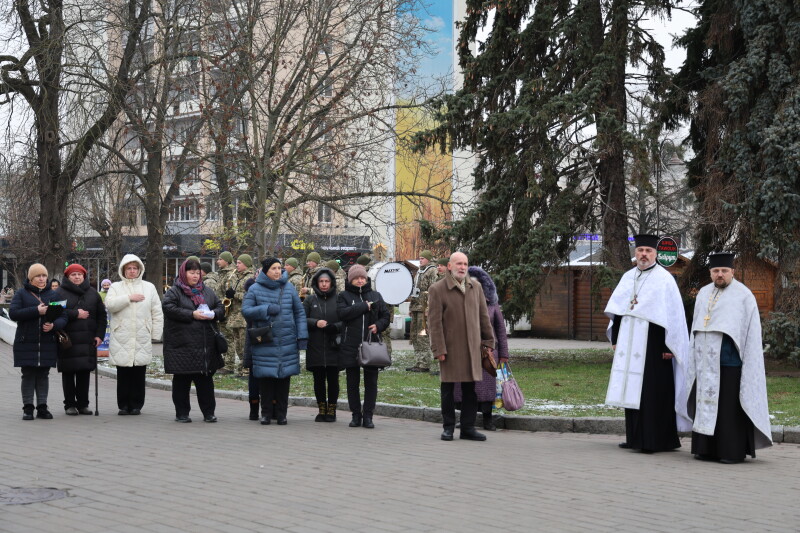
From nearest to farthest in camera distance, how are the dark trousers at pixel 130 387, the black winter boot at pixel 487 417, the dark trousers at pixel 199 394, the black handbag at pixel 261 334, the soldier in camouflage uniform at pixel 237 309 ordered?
1. the black winter boot at pixel 487 417
2. the black handbag at pixel 261 334
3. the dark trousers at pixel 199 394
4. the dark trousers at pixel 130 387
5. the soldier in camouflage uniform at pixel 237 309

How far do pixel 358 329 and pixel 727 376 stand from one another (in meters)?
4.27

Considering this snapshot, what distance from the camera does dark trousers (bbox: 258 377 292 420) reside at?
1259cm

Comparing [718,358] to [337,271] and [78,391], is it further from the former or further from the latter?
[337,271]

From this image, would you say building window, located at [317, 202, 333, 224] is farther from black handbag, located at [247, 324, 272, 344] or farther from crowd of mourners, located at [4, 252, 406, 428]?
black handbag, located at [247, 324, 272, 344]

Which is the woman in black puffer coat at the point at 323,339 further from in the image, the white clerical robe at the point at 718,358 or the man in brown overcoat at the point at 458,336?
the white clerical robe at the point at 718,358

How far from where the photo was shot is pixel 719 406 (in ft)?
33.2

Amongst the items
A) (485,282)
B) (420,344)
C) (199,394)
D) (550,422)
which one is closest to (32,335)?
(199,394)

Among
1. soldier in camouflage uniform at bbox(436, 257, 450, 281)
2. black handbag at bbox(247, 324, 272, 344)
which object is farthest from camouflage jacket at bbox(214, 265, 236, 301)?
black handbag at bbox(247, 324, 272, 344)

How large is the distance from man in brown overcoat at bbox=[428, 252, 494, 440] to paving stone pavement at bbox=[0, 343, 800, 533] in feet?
1.30

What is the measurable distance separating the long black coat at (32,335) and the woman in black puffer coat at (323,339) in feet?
10.1

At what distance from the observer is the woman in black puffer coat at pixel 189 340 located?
12.6 meters

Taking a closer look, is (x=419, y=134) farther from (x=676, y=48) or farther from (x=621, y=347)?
(x=621, y=347)

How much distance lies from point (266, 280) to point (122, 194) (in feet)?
100.0

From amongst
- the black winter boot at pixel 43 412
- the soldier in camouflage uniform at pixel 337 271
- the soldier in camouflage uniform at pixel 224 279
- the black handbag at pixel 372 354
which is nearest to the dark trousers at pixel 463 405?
the black handbag at pixel 372 354
